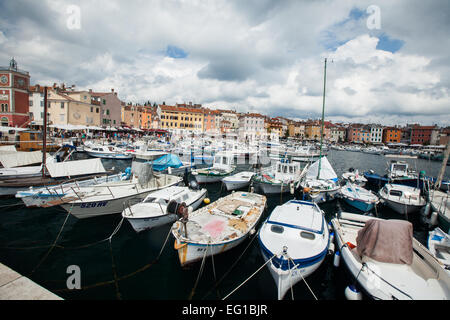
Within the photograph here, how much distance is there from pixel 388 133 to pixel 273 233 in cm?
14331

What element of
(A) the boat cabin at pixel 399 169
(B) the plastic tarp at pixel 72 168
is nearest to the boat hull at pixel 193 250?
(B) the plastic tarp at pixel 72 168

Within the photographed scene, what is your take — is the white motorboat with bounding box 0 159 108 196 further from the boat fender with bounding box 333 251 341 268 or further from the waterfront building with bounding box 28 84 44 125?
the waterfront building with bounding box 28 84 44 125

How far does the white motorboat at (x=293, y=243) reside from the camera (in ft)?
22.8

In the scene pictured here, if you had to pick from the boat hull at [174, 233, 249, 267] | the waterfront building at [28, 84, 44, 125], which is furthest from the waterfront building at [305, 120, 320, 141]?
the boat hull at [174, 233, 249, 267]

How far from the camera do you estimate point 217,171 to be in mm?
23094

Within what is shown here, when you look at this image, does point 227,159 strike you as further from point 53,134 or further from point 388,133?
point 388,133

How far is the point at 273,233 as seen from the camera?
889 cm

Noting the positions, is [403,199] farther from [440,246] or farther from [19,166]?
[19,166]

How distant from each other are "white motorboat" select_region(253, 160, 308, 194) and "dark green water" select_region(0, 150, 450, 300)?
815cm

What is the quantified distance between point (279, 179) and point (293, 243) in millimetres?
11680

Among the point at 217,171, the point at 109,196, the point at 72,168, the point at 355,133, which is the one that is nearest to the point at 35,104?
the point at 72,168

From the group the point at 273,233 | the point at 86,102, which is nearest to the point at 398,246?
the point at 273,233

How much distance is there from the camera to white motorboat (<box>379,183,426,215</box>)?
15555 mm
